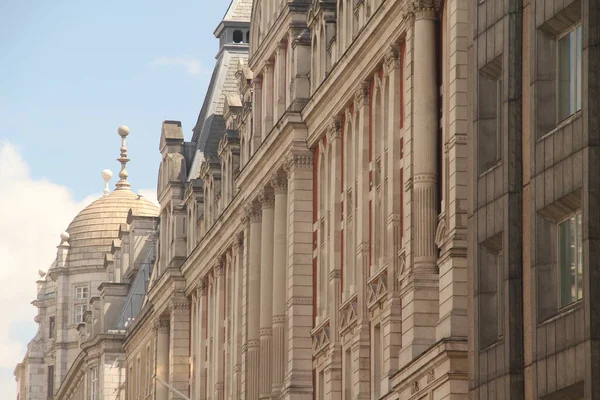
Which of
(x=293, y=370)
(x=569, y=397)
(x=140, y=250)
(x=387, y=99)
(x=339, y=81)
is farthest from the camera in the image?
(x=140, y=250)

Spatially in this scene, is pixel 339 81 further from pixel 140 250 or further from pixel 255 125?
pixel 140 250

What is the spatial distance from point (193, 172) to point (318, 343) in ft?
105

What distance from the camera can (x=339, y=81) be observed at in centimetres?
7088

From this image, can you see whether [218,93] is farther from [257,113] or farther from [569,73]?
[569,73]

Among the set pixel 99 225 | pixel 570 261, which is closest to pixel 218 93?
pixel 99 225

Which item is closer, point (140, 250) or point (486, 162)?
point (486, 162)

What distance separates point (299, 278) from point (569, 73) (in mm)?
27176

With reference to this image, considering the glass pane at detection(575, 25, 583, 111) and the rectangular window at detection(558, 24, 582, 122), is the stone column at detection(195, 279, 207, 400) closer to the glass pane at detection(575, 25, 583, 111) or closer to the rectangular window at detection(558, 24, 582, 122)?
the rectangular window at detection(558, 24, 582, 122)

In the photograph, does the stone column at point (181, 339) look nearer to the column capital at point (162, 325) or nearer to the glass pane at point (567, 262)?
the column capital at point (162, 325)

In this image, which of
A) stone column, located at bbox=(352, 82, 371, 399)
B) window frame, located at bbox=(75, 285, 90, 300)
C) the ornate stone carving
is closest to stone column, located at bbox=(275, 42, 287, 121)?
stone column, located at bbox=(352, 82, 371, 399)

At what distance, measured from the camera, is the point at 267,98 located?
83062 millimetres

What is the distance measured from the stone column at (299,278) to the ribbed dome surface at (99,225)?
74160 millimetres

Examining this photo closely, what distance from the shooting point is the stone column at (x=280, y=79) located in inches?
3159

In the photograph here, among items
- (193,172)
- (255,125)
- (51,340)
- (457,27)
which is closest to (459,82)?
(457,27)
